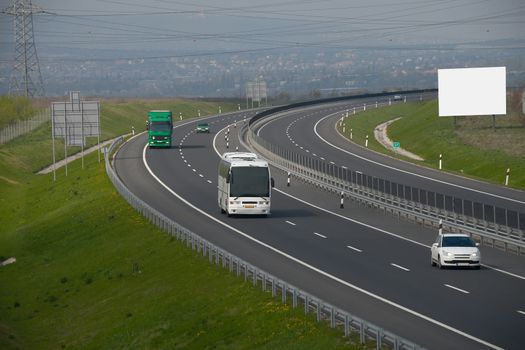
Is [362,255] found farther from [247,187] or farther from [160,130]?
[160,130]

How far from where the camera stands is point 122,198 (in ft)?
228

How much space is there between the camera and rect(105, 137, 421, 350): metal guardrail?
27.3 metres

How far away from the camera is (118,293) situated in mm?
46281

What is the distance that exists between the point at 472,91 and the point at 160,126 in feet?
95.0

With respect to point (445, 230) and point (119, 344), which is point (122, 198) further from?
point (119, 344)

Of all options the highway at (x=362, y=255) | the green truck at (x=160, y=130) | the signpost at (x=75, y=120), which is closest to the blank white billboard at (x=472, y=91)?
the highway at (x=362, y=255)

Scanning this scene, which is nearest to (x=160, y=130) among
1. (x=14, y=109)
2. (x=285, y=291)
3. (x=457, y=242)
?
(x=14, y=109)

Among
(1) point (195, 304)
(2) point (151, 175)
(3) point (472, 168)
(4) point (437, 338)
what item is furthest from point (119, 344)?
(3) point (472, 168)

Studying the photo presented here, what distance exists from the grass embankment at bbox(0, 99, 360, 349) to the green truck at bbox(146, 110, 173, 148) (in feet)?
78.0

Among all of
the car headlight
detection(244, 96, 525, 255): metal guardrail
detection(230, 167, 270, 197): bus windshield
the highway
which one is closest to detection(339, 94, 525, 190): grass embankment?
the highway

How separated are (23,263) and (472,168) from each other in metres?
44.6

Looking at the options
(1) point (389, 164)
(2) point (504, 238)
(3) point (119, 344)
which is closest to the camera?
(3) point (119, 344)

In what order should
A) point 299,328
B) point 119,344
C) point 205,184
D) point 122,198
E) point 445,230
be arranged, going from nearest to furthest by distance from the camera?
point 299,328 → point 119,344 → point 445,230 → point 122,198 → point 205,184

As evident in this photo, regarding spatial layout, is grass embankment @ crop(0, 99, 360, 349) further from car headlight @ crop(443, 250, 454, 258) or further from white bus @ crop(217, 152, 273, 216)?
car headlight @ crop(443, 250, 454, 258)
